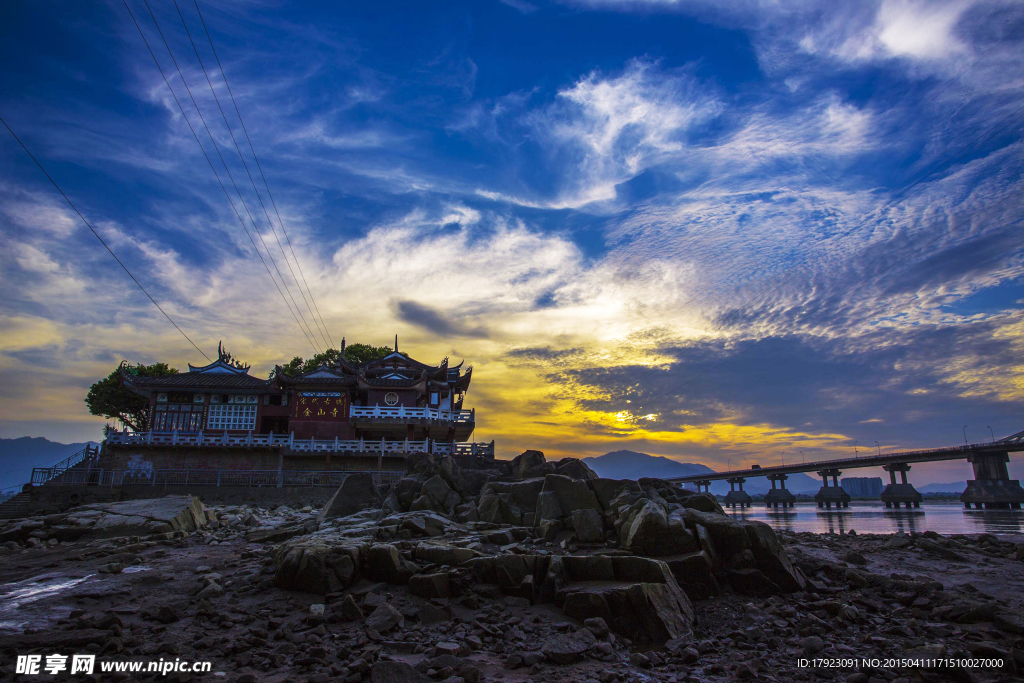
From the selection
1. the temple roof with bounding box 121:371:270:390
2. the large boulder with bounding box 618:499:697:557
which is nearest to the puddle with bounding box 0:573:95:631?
the large boulder with bounding box 618:499:697:557

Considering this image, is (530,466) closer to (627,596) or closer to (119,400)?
(627,596)

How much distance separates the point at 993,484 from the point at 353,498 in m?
90.5

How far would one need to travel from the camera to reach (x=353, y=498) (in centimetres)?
2128

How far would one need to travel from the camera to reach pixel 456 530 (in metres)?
16.8

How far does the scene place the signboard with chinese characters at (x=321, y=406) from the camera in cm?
4122

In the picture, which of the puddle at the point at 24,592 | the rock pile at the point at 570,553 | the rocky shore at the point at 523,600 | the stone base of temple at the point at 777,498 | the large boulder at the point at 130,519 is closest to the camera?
the rocky shore at the point at 523,600

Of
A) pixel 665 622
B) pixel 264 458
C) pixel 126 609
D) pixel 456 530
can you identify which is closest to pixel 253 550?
pixel 126 609

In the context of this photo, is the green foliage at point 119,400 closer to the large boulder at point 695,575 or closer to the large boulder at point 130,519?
the large boulder at point 130,519

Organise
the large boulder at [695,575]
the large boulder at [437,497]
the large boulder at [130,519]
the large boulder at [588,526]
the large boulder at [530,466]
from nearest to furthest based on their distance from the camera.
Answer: the large boulder at [695,575]
the large boulder at [588,526]
the large boulder at [437,497]
the large boulder at [130,519]
the large boulder at [530,466]

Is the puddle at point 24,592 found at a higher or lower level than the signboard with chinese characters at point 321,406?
lower

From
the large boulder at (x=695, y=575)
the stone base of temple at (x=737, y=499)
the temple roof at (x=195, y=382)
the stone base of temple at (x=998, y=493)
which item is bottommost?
the stone base of temple at (x=737, y=499)

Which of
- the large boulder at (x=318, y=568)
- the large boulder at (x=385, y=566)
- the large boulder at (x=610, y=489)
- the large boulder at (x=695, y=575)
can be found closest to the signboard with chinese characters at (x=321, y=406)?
the large boulder at (x=610, y=489)

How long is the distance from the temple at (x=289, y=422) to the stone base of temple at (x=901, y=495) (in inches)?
3306

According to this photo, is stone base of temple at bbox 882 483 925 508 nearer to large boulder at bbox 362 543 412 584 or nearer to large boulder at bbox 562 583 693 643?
large boulder at bbox 562 583 693 643
